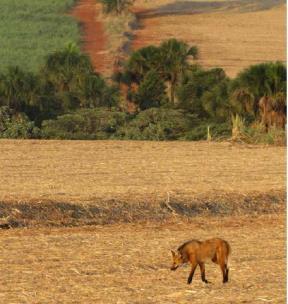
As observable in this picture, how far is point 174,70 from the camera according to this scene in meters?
34.6

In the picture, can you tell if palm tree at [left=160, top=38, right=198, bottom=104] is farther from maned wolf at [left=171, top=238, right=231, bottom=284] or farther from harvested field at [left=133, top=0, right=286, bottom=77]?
maned wolf at [left=171, top=238, right=231, bottom=284]

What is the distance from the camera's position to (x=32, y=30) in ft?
207

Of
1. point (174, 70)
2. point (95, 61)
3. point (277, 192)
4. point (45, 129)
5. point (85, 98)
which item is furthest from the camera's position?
point (95, 61)

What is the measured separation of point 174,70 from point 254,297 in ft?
86.9

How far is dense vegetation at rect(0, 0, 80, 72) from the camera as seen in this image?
2060 inches

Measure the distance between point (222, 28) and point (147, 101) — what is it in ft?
105

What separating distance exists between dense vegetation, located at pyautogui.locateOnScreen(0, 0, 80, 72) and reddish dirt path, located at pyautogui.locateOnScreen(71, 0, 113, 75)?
2.18 ft

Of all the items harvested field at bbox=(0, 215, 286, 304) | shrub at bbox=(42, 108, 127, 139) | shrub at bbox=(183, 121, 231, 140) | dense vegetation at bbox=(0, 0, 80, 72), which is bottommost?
shrub at bbox=(183, 121, 231, 140)

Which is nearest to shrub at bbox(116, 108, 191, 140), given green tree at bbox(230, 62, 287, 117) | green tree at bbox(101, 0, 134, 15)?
green tree at bbox(230, 62, 287, 117)

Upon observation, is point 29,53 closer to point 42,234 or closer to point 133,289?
point 42,234

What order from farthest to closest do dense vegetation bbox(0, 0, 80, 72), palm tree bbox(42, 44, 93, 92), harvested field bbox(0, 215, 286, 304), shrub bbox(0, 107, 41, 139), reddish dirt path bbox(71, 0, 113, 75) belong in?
dense vegetation bbox(0, 0, 80, 72), reddish dirt path bbox(71, 0, 113, 75), palm tree bbox(42, 44, 93, 92), shrub bbox(0, 107, 41, 139), harvested field bbox(0, 215, 286, 304)

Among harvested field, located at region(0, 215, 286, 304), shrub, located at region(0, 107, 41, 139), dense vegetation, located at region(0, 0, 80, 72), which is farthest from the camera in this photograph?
dense vegetation, located at region(0, 0, 80, 72)

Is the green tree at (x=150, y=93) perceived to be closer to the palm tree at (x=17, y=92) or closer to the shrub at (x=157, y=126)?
the palm tree at (x=17, y=92)

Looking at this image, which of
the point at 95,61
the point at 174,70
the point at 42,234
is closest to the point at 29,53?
the point at 95,61
